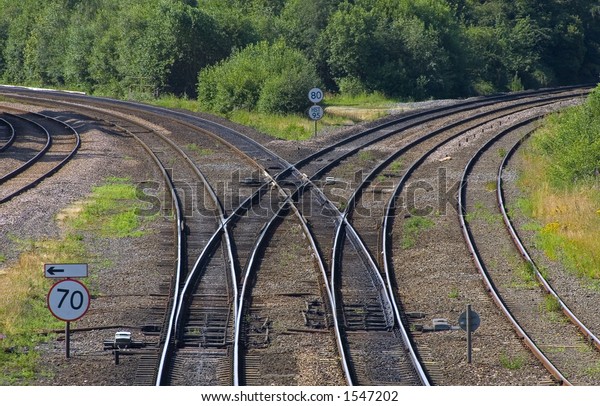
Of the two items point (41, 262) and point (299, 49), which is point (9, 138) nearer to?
point (41, 262)

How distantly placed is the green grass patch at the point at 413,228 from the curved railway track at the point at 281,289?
374 millimetres

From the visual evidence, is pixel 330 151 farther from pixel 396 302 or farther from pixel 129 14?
pixel 129 14

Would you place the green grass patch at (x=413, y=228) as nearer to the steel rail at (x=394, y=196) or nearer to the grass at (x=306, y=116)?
A: the steel rail at (x=394, y=196)

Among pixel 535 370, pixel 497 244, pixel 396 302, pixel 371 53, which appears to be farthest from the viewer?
pixel 371 53

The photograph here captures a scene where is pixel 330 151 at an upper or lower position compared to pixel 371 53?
lower

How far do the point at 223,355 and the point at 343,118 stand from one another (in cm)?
2892

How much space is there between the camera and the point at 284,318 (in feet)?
43.2

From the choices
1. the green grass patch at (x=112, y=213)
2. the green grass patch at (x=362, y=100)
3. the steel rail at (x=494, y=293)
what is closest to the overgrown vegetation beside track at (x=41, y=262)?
the green grass patch at (x=112, y=213)

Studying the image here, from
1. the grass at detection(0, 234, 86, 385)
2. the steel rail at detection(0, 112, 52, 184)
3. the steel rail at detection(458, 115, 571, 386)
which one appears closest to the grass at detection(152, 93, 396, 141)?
the steel rail at detection(0, 112, 52, 184)

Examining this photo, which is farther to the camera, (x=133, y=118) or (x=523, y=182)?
(x=133, y=118)

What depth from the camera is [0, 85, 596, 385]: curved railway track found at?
1143 centimetres

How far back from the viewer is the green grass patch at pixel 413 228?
1787 centimetres

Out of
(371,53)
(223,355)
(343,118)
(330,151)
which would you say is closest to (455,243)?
(223,355)

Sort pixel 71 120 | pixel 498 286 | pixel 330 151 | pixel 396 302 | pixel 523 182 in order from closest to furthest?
pixel 396 302 < pixel 498 286 < pixel 523 182 < pixel 330 151 < pixel 71 120
